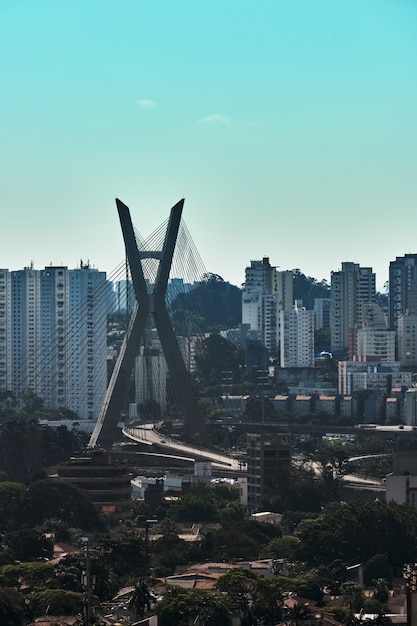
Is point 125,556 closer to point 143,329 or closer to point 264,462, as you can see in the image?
point 264,462

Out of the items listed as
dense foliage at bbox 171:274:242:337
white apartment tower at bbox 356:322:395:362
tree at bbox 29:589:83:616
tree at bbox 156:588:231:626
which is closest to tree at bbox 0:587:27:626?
tree at bbox 29:589:83:616

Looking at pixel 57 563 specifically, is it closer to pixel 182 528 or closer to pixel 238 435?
pixel 182 528

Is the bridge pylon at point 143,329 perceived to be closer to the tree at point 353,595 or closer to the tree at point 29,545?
the tree at point 29,545

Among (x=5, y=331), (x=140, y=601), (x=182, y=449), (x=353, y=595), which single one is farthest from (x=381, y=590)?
(x=5, y=331)

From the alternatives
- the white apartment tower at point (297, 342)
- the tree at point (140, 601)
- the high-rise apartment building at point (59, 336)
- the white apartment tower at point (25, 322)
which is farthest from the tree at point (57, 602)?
the white apartment tower at point (297, 342)

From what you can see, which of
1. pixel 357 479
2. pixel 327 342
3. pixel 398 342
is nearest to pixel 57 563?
pixel 357 479
